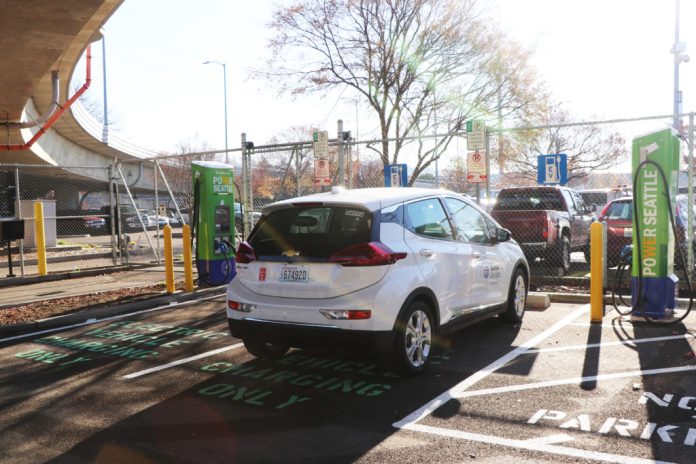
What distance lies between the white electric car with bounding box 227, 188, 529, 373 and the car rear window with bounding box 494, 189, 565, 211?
23.7 ft

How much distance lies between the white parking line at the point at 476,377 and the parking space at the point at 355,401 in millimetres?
20

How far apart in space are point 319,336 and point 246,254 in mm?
1093

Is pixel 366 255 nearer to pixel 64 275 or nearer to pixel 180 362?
pixel 180 362

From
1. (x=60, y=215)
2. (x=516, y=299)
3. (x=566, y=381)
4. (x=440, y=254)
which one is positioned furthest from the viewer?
(x=60, y=215)

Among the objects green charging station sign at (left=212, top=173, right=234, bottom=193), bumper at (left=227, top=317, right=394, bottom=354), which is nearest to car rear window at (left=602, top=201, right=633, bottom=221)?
green charging station sign at (left=212, top=173, right=234, bottom=193)

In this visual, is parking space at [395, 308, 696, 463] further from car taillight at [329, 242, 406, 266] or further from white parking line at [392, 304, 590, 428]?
car taillight at [329, 242, 406, 266]

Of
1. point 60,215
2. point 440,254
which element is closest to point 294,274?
point 440,254

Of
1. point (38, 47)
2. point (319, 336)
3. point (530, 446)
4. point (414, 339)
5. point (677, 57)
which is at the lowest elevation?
point (530, 446)

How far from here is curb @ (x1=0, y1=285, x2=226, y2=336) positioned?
26.1ft

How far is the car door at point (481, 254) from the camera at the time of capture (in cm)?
633

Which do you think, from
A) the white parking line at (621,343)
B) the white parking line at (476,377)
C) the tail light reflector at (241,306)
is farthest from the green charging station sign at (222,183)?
the white parking line at (621,343)

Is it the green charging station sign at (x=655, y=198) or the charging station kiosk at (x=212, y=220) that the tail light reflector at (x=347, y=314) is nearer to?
the green charging station sign at (x=655, y=198)

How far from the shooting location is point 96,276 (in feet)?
47.4

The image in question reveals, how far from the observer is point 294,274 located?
5199 mm
